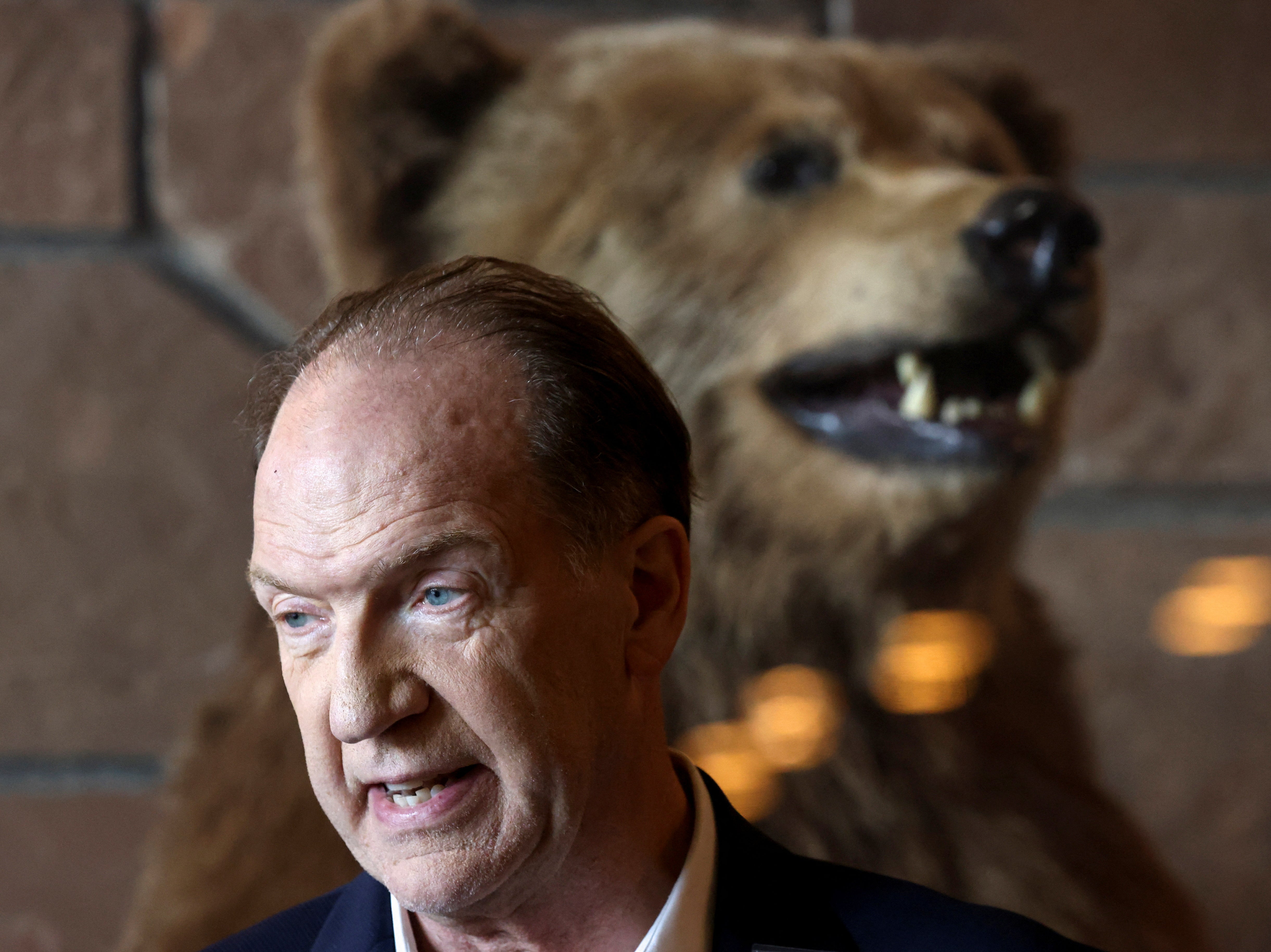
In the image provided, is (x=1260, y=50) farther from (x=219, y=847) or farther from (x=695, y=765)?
(x=219, y=847)

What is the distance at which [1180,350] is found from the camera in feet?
4.98

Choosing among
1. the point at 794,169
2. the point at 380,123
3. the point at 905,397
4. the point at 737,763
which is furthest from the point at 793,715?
the point at 380,123

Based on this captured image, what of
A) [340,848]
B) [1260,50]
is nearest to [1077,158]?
[1260,50]

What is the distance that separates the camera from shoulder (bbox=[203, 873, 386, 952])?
94 centimetres

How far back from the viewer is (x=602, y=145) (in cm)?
143

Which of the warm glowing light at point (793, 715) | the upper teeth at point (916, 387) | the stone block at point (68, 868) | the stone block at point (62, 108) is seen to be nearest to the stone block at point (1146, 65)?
the upper teeth at point (916, 387)

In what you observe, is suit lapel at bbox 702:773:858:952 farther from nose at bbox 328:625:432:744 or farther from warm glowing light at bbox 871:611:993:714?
warm glowing light at bbox 871:611:993:714

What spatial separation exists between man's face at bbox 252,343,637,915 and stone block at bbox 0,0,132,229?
735mm

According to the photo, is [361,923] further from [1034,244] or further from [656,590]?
[1034,244]

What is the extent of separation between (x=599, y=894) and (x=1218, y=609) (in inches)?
39.3

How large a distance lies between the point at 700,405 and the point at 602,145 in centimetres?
33

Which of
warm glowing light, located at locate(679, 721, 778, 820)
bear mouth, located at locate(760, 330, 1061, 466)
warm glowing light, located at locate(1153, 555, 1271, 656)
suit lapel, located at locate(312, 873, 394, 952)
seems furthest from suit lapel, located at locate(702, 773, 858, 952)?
warm glowing light, located at locate(1153, 555, 1271, 656)

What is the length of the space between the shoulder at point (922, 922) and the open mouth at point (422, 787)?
0.29 meters

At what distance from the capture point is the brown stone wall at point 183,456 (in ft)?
4.43
